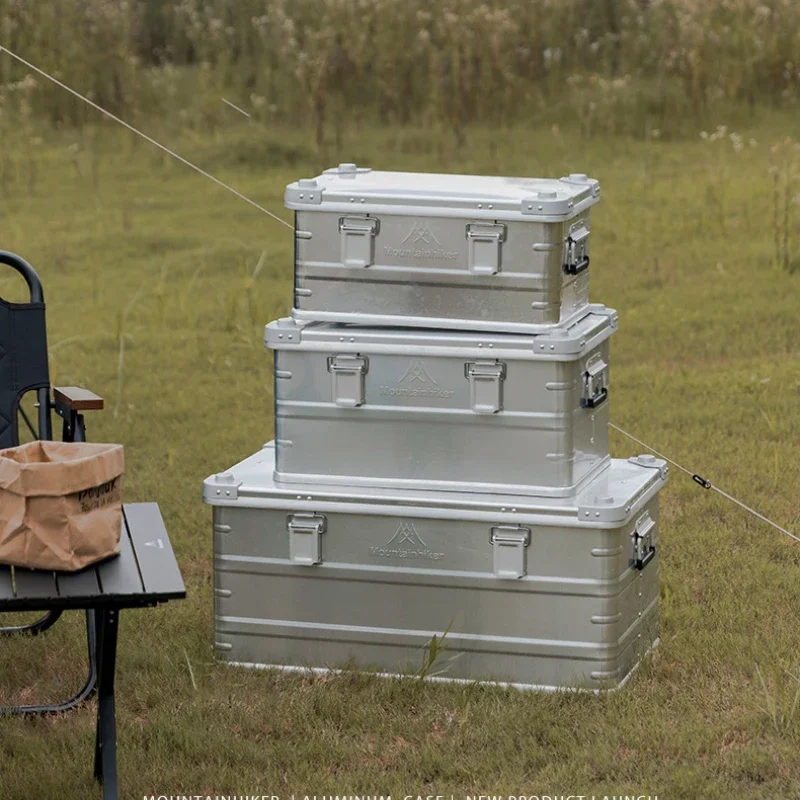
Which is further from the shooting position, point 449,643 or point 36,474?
point 449,643

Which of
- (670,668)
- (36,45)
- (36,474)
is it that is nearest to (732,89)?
(36,45)

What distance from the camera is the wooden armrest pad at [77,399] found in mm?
4664

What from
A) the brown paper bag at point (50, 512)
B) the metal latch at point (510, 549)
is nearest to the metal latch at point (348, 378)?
the metal latch at point (510, 549)

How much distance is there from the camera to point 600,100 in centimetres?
1274

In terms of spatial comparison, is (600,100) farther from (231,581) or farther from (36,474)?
(36,474)

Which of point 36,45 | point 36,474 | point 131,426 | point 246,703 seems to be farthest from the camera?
point 36,45

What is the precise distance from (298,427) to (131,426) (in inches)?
110

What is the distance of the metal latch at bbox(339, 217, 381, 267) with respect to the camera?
15.3ft

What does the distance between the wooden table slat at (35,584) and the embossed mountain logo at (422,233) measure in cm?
144

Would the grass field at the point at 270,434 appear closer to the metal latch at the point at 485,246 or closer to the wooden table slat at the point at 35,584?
the wooden table slat at the point at 35,584

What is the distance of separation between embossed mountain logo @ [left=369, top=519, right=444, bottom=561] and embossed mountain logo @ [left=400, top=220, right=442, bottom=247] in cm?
75

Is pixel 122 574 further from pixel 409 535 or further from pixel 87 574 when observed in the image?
pixel 409 535

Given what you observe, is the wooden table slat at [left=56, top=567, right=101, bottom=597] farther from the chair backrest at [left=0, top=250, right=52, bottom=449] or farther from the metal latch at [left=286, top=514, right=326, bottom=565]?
the chair backrest at [left=0, top=250, right=52, bottom=449]

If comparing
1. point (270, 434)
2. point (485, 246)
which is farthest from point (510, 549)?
point (270, 434)
